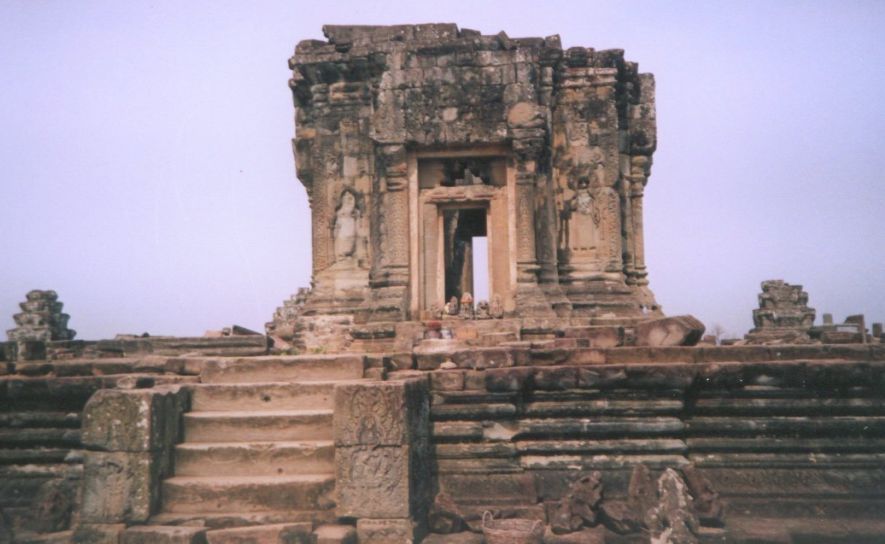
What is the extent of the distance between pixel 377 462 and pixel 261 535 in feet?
2.82

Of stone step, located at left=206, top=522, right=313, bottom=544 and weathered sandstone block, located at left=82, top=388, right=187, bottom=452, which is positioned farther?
weathered sandstone block, located at left=82, top=388, right=187, bottom=452

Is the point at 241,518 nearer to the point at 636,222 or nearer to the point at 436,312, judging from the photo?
the point at 436,312

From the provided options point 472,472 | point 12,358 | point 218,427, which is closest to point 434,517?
point 472,472

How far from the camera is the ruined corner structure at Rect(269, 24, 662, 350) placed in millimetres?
10945

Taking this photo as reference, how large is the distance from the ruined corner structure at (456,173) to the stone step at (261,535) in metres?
5.64

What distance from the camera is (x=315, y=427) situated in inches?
213

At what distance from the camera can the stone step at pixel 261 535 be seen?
4.65 metres

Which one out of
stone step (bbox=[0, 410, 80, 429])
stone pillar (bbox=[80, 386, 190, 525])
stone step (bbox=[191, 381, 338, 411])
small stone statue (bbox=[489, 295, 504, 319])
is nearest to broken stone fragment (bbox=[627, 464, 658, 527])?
stone step (bbox=[191, 381, 338, 411])

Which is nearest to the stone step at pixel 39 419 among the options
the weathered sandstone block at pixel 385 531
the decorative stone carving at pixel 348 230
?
the weathered sandstone block at pixel 385 531

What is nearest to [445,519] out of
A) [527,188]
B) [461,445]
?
[461,445]

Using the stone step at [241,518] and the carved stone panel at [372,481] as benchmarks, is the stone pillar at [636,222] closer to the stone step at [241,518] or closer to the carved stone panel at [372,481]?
the carved stone panel at [372,481]

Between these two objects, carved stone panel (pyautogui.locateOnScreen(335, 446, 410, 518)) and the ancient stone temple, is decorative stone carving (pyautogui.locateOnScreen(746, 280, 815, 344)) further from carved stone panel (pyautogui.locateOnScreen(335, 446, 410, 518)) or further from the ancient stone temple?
carved stone panel (pyautogui.locateOnScreen(335, 446, 410, 518))

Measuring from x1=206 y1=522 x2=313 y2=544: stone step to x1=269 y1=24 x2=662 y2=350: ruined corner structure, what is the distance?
5.64 metres

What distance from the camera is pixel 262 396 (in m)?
5.73
